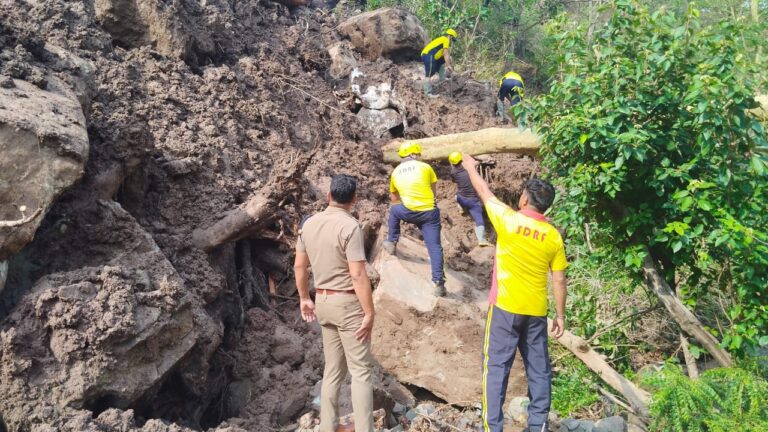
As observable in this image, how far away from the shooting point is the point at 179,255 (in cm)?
480

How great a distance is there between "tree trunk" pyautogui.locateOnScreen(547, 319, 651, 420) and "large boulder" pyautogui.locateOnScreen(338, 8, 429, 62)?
7782 millimetres

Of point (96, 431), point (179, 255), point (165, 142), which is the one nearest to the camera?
point (96, 431)

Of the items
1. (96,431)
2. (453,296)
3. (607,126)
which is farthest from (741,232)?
(96,431)

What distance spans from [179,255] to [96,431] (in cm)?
198

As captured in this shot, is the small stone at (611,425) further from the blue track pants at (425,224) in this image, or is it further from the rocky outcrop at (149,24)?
the rocky outcrop at (149,24)

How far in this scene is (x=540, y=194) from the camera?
12.1ft

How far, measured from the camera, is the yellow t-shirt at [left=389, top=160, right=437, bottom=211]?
5.69 meters

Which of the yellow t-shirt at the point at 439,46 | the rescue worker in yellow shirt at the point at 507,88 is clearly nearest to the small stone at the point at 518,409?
the rescue worker in yellow shirt at the point at 507,88

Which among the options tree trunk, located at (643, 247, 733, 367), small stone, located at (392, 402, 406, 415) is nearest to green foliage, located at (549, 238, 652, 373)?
tree trunk, located at (643, 247, 733, 367)

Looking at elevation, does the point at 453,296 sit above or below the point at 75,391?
below

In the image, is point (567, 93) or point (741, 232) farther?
point (567, 93)

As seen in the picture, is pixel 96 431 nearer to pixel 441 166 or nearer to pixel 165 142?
pixel 165 142

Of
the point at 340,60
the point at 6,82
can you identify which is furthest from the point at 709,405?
the point at 340,60

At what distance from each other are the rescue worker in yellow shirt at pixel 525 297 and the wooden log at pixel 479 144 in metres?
2.86
